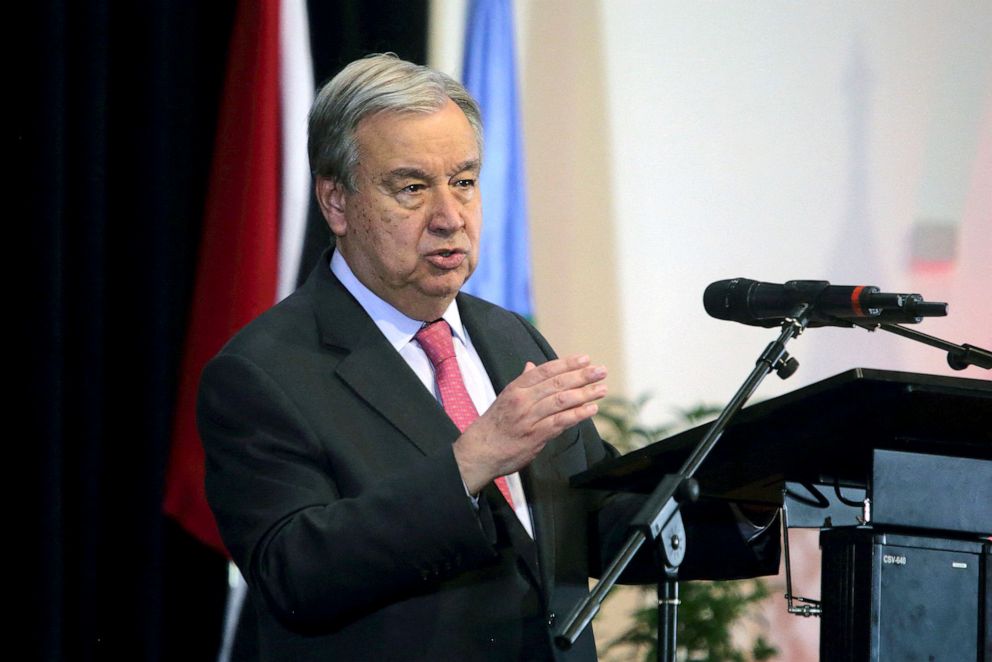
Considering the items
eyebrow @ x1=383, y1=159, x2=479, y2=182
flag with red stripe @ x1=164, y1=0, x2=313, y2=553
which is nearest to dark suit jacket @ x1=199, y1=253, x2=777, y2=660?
eyebrow @ x1=383, y1=159, x2=479, y2=182

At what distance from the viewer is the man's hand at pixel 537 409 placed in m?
1.70

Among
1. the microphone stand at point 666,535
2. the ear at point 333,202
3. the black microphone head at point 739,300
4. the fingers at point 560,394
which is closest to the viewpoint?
the microphone stand at point 666,535

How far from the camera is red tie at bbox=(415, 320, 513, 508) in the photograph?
6.95 ft

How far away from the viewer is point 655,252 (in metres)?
4.55

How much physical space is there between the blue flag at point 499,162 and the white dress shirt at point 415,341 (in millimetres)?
1744

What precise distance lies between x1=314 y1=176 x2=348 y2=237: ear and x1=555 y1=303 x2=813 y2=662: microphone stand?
89cm

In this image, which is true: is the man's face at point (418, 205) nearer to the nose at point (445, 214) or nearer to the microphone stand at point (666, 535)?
the nose at point (445, 214)

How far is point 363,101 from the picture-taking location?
2225mm

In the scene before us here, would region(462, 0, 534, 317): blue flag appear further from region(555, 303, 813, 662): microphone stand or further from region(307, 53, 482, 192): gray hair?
region(555, 303, 813, 662): microphone stand

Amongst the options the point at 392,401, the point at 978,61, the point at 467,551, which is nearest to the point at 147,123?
the point at 392,401

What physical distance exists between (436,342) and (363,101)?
1.48 ft

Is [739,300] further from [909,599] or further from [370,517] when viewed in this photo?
[370,517]

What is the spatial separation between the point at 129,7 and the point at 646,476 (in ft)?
Answer: 7.35

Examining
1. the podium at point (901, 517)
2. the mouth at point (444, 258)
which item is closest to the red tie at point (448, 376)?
the mouth at point (444, 258)
